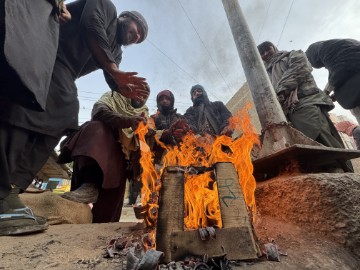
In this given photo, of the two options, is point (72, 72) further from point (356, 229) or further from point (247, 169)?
point (356, 229)

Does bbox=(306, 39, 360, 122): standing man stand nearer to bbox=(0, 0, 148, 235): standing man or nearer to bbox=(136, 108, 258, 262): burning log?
bbox=(136, 108, 258, 262): burning log

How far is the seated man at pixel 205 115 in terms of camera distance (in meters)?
4.88

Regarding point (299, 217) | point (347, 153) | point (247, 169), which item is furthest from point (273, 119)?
point (299, 217)

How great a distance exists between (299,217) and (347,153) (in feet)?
2.88

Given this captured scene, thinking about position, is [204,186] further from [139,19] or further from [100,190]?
[139,19]

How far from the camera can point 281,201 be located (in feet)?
5.90

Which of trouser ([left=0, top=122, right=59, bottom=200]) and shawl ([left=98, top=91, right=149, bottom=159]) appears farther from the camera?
shawl ([left=98, top=91, right=149, bottom=159])

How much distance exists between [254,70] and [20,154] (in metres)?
2.92

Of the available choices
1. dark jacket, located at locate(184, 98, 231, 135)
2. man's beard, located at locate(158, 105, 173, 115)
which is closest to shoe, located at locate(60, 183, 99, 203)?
man's beard, located at locate(158, 105, 173, 115)

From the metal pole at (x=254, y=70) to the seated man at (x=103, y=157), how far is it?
1.55 metres

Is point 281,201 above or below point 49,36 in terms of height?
below

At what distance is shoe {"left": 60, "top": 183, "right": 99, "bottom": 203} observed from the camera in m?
2.33

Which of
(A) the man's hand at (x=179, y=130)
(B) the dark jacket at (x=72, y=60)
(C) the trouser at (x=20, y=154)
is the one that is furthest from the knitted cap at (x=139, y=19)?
(C) the trouser at (x=20, y=154)

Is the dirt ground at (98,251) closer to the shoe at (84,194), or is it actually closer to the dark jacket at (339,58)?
the shoe at (84,194)
